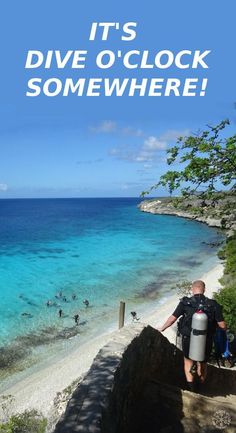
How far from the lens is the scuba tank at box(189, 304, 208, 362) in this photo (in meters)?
6.42

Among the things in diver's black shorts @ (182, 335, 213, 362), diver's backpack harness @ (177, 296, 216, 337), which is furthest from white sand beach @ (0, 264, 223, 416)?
diver's backpack harness @ (177, 296, 216, 337)

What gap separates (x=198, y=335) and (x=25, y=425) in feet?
32.5

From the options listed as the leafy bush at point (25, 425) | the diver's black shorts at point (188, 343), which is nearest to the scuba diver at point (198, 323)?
the diver's black shorts at point (188, 343)

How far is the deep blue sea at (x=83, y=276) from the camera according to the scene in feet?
87.8

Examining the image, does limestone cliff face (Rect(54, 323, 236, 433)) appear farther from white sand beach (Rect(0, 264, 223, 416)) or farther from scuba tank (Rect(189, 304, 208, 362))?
white sand beach (Rect(0, 264, 223, 416))

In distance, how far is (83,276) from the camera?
44.1 m

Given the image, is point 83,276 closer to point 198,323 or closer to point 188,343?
point 188,343

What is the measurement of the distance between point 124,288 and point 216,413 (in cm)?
3130

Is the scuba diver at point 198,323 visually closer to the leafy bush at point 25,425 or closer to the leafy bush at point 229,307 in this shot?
the leafy bush at point 25,425

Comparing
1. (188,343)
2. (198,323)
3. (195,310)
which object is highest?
(195,310)

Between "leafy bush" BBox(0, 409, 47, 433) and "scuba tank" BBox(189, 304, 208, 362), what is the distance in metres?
8.69

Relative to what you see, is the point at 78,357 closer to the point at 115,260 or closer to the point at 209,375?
the point at 209,375

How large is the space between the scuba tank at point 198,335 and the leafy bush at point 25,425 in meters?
8.69

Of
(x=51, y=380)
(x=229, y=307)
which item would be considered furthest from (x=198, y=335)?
(x=51, y=380)
